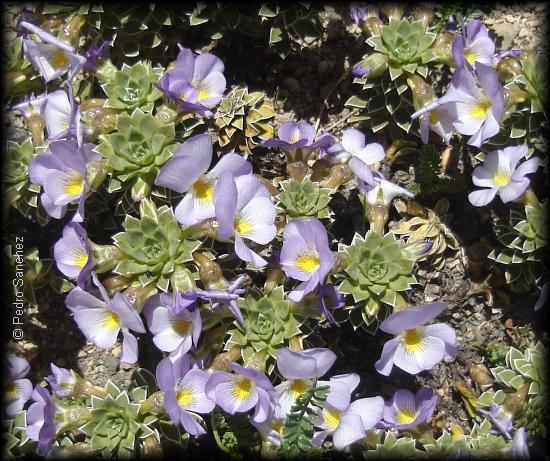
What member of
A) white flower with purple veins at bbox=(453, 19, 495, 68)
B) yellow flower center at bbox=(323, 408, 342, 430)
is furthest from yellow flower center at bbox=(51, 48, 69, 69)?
yellow flower center at bbox=(323, 408, 342, 430)

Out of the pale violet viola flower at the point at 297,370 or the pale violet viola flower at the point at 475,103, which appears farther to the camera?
the pale violet viola flower at the point at 475,103

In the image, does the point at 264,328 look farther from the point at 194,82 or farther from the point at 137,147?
the point at 194,82

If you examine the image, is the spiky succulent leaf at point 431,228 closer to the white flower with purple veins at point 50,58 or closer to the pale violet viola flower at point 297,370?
A: the pale violet viola flower at point 297,370

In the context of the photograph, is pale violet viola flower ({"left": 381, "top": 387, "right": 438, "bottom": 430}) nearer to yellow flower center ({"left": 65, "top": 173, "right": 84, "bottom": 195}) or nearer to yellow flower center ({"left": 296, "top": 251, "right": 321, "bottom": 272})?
yellow flower center ({"left": 296, "top": 251, "right": 321, "bottom": 272})

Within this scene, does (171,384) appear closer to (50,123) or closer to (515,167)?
(50,123)

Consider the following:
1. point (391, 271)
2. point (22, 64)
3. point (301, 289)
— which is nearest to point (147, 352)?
point (301, 289)

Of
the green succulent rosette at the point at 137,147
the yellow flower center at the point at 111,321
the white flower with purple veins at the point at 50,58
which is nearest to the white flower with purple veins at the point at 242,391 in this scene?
the yellow flower center at the point at 111,321

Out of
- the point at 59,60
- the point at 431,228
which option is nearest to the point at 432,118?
the point at 431,228
